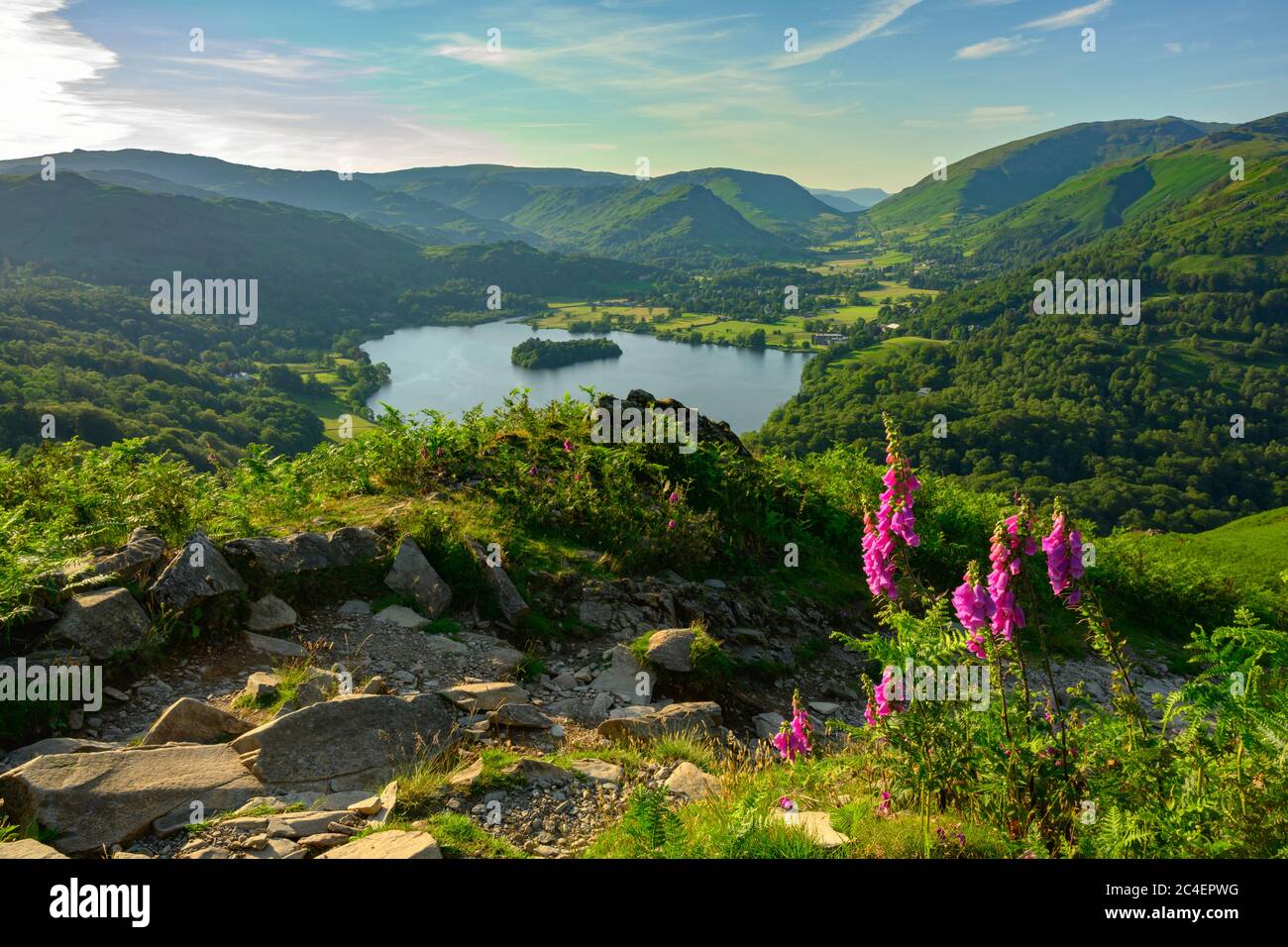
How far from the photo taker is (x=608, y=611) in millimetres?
9070

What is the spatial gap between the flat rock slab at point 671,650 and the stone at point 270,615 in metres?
4.04

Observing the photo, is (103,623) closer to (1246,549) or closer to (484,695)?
(484,695)

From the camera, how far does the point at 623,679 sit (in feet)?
25.7

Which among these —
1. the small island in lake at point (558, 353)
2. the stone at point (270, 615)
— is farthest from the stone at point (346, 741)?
the small island in lake at point (558, 353)

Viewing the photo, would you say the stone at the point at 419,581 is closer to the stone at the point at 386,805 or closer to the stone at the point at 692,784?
the stone at the point at 386,805

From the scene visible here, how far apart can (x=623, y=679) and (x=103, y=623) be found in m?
5.08

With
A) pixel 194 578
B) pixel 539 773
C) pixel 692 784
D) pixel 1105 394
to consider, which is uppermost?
pixel 1105 394

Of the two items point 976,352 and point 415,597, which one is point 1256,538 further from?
point 976,352

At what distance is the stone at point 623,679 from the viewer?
7.60 m

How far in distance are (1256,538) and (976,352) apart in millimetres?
130214

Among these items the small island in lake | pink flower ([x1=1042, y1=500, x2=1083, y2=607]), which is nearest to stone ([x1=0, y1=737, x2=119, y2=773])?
pink flower ([x1=1042, y1=500, x2=1083, y2=607])

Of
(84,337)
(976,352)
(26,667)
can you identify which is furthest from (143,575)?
(976,352)

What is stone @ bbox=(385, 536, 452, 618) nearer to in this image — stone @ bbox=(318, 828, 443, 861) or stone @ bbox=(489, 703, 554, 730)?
stone @ bbox=(489, 703, 554, 730)

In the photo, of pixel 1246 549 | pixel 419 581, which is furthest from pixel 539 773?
pixel 1246 549
